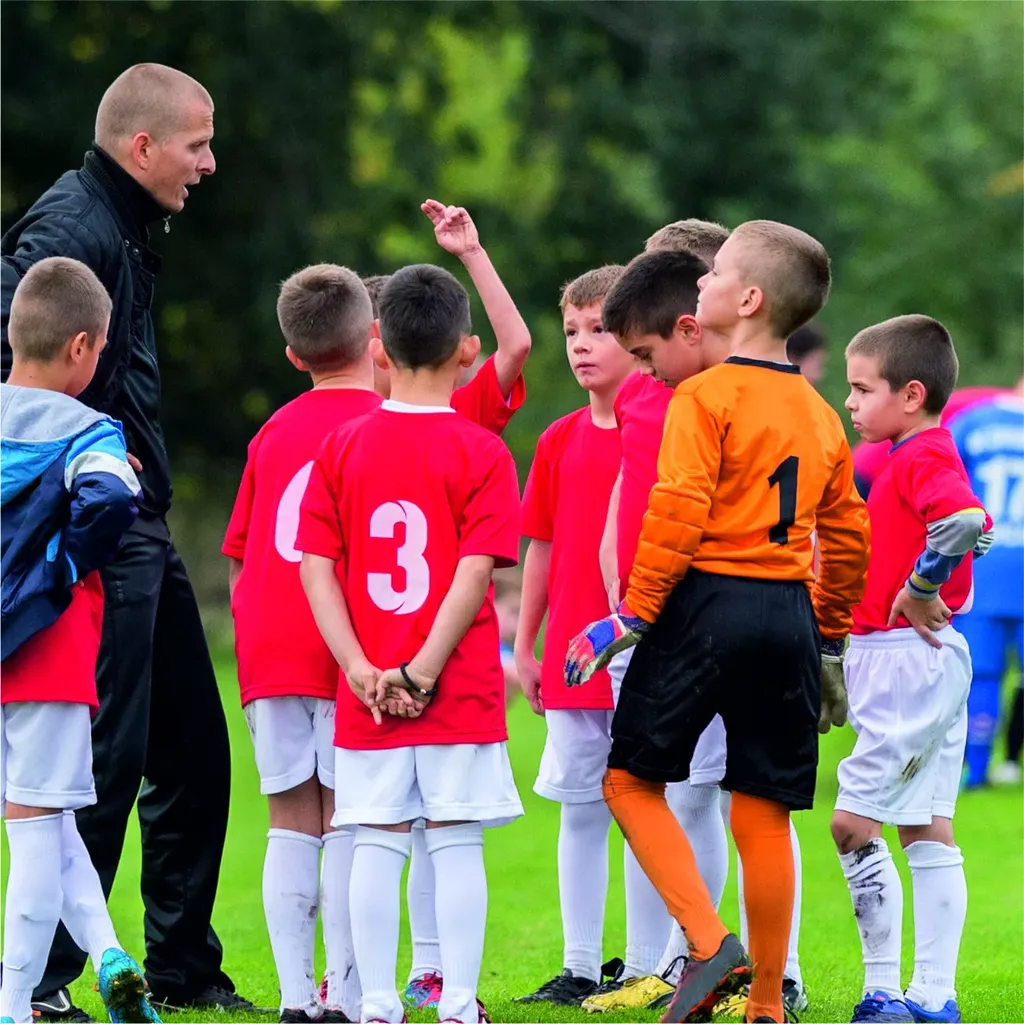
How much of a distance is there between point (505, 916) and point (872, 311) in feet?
83.1

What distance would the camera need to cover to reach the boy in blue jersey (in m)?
10.3

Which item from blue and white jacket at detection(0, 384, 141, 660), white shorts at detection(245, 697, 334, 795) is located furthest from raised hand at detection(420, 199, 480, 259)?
white shorts at detection(245, 697, 334, 795)

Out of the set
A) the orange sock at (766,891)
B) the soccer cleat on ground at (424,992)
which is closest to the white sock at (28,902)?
the soccer cleat on ground at (424,992)

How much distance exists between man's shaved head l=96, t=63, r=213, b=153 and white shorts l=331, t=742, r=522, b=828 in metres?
2.09

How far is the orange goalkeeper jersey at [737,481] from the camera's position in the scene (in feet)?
13.9

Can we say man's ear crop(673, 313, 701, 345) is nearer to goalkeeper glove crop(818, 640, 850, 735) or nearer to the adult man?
goalkeeper glove crop(818, 640, 850, 735)

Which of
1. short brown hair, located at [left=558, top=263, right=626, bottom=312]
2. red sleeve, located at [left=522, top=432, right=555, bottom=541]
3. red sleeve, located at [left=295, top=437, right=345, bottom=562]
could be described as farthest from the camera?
red sleeve, located at [left=522, top=432, right=555, bottom=541]

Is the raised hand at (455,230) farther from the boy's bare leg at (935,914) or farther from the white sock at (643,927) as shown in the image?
the boy's bare leg at (935,914)

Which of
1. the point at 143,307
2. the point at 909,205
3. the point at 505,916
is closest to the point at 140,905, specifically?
the point at 505,916

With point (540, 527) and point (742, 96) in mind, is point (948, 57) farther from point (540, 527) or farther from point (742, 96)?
point (540, 527)

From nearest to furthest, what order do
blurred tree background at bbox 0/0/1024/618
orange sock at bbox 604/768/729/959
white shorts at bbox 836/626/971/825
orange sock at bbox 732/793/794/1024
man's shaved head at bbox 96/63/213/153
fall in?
orange sock at bbox 604/768/729/959 → orange sock at bbox 732/793/794/1024 → white shorts at bbox 836/626/971/825 → man's shaved head at bbox 96/63/213/153 → blurred tree background at bbox 0/0/1024/618

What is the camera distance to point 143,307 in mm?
5379

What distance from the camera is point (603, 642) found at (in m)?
4.28

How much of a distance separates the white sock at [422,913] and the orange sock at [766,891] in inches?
48.1
